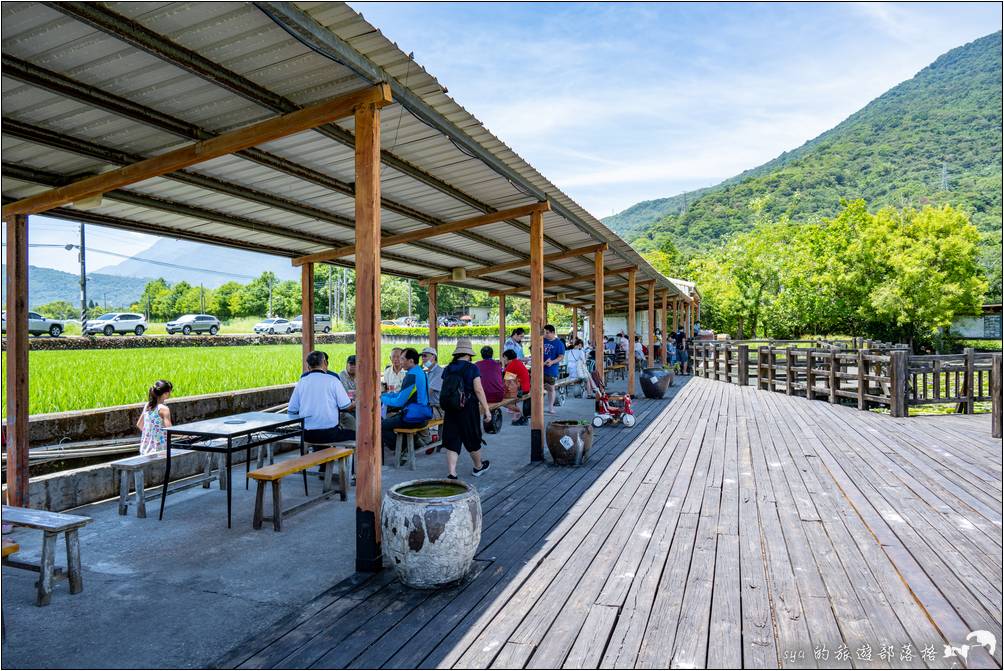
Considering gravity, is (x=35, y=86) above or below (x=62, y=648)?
above

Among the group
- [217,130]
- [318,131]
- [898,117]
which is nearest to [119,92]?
[217,130]

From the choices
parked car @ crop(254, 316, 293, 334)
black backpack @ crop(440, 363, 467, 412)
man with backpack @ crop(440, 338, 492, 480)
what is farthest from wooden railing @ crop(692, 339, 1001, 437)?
parked car @ crop(254, 316, 293, 334)

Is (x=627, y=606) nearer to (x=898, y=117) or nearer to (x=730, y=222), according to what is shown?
(x=730, y=222)

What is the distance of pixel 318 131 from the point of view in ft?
14.2

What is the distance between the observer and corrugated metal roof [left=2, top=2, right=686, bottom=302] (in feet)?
9.68

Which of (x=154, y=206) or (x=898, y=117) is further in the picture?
(x=898, y=117)

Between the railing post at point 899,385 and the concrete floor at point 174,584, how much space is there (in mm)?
9047

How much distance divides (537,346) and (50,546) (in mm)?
4959

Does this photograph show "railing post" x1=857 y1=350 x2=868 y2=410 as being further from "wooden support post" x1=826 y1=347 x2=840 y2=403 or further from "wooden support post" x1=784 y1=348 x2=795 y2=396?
"wooden support post" x1=784 y1=348 x2=795 y2=396

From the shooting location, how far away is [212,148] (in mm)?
4129

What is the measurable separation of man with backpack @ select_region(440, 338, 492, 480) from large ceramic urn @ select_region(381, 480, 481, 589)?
1998 mm

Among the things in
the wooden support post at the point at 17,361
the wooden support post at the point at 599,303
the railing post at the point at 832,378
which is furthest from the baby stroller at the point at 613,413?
the wooden support post at the point at 17,361

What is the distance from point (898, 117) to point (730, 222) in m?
56.5

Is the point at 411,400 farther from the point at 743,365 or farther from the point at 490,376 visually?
the point at 743,365
